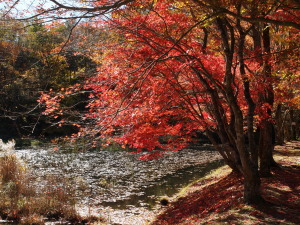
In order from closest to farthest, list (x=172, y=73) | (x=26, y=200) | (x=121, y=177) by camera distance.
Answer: (x=172, y=73), (x=26, y=200), (x=121, y=177)

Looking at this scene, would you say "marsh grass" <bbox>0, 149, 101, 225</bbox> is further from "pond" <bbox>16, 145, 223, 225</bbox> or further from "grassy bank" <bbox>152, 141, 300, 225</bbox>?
"grassy bank" <bbox>152, 141, 300, 225</bbox>

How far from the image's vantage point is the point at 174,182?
14.7 m

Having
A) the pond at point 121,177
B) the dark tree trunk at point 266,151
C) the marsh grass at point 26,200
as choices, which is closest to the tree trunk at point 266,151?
the dark tree trunk at point 266,151

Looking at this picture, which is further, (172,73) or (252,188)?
(172,73)

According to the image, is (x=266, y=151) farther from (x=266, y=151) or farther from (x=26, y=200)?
(x=26, y=200)

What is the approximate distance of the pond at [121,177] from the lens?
10.5 meters

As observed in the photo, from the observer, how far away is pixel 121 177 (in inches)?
618

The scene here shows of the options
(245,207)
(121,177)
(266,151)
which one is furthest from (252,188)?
(121,177)

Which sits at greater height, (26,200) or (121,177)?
(26,200)

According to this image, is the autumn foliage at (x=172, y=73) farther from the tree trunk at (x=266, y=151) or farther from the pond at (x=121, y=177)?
the pond at (x=121, y=177)

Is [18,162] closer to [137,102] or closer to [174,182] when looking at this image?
[137,102]

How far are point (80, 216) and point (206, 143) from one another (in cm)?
2566

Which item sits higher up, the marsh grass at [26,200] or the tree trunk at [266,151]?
the tree trunk at [266,151]

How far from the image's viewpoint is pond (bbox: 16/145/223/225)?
34.4ft
